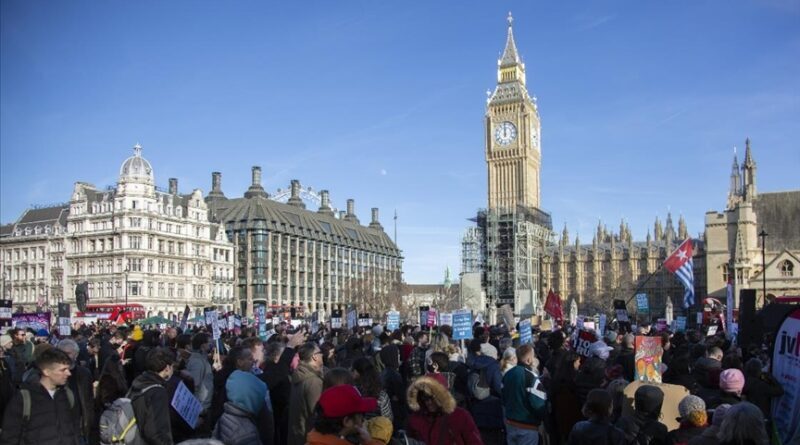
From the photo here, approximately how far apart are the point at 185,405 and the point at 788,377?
5.61 metres

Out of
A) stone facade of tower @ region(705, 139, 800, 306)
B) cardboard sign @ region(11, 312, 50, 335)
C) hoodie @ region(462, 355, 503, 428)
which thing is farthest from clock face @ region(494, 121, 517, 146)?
hoodie @ region(462, 355, 503, 428)

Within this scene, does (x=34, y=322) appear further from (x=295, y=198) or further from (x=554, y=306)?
(x=295, y=198)

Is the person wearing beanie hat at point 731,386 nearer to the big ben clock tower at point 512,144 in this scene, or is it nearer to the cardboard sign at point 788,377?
the cardboard sign at point 788,377

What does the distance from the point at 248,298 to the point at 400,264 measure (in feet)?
146

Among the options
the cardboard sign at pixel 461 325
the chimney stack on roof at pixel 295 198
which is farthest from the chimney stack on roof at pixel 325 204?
the cardboard sign at pixel 461 325

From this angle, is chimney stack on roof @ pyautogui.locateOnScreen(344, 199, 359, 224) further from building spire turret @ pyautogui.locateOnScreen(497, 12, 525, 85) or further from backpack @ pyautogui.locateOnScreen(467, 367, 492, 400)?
backpack @ pyautogui.locateOnScreen(467, 367, 492, 400)

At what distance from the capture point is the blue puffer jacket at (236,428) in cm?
768

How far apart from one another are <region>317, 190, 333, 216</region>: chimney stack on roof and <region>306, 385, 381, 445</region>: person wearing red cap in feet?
362

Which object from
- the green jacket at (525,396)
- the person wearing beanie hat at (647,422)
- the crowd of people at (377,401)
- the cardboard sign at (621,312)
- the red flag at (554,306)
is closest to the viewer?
the crowd of people at (377,401)

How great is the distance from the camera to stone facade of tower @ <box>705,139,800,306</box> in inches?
3051

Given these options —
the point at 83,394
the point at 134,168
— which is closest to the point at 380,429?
the point at 83,394

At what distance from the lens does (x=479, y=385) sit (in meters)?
9.70

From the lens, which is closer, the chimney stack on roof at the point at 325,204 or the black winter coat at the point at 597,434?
the black winter coat at the point at 597,434

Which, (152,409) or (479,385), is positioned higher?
(152,409)
